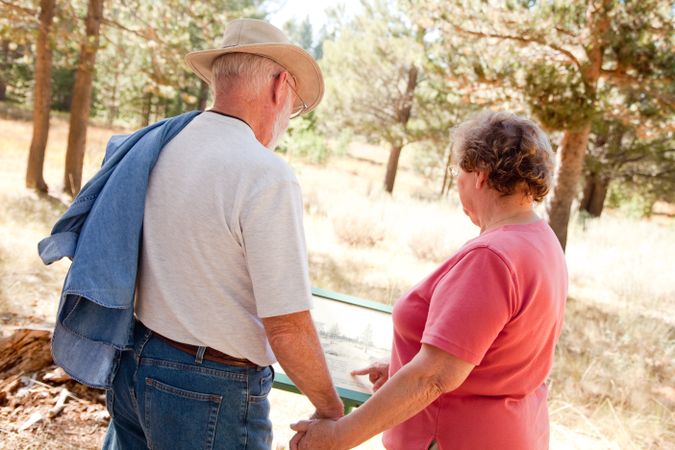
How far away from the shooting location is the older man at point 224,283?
1.38m

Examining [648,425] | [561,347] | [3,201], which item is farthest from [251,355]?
[3,201]

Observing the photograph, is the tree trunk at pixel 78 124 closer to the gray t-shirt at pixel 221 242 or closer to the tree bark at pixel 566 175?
the tree bark at pixel 566 175

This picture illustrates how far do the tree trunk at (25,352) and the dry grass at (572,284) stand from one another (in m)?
1.15

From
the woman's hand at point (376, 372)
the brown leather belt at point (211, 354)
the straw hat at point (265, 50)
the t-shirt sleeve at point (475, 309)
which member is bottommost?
the woman's hand at point (376, 372)

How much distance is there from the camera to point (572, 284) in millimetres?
8469

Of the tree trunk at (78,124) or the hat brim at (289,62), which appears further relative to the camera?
the tree trunk at (78,124)

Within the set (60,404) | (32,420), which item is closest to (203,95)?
(60,404)

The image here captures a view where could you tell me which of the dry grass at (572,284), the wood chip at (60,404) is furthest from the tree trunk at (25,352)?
the dry grass at (572,284)

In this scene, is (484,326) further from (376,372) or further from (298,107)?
(298,107)

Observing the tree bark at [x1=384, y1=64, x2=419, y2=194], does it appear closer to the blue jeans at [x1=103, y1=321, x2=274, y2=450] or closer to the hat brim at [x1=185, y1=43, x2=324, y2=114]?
the hat brim at [x1=185, y1=43, x2=324, y2=114]

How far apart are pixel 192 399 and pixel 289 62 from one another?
92cm

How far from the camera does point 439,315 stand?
55.7 inches

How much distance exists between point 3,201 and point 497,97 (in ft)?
23.0

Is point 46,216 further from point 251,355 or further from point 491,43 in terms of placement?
point 251,355
